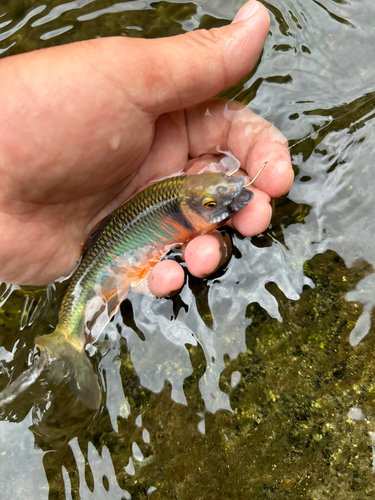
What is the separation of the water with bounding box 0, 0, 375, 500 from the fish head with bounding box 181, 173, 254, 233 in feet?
1.63

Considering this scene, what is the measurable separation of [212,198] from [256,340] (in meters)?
1.28

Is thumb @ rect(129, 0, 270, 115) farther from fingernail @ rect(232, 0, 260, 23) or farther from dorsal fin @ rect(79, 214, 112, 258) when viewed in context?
dorsal fin @ rect(79, 214, 112, 258)

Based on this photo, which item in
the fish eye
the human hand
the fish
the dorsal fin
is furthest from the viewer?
the dorsal fin

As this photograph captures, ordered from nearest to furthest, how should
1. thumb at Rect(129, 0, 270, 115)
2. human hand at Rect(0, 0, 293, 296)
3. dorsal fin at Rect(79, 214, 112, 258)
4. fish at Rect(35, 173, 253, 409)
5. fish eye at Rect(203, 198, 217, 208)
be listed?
human hand at Rect(0, 0, 293, 296) < thumb at Rect(129, 0, 270, 115) < fish eye at Rect(203, 198, 217, 208) < fish at Rect(35, 173, 253, 409) < dorsal fin at Rect(79, 214, 112, 258)

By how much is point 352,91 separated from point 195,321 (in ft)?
9.08

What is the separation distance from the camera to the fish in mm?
3303

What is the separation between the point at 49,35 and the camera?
13.8 ft

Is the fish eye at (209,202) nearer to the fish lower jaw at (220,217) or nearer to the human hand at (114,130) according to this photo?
the fish lower jaw at (220,217)

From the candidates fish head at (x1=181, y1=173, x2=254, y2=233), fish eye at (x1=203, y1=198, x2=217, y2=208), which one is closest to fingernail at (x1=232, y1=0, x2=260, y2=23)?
fish head at (x1=181, y1=173, x2=254, y2=233)

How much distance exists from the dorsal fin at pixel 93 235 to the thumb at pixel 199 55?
3.78 ft

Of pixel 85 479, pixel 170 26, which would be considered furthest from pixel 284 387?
pixel 170 26

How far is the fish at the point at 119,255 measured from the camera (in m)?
3.30

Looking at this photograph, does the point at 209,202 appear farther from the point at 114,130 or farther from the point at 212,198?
the point at 114,130

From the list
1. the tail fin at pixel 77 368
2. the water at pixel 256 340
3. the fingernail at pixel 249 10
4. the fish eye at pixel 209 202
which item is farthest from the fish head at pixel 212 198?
the tail fin at pixel 77 368
